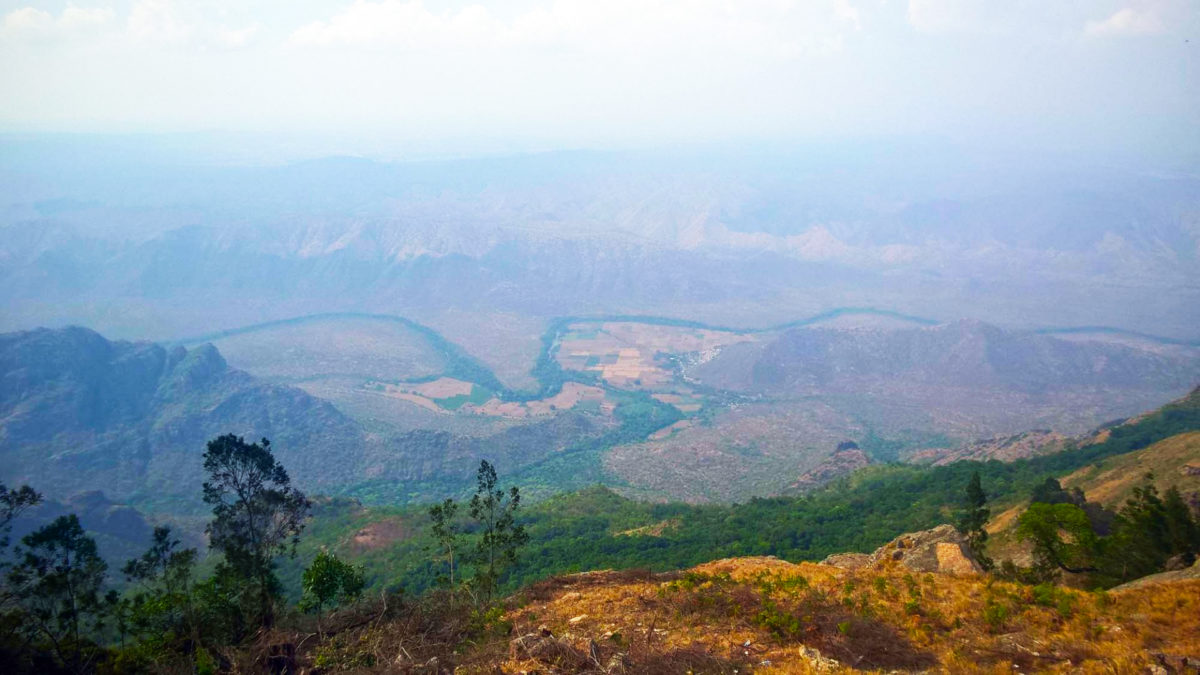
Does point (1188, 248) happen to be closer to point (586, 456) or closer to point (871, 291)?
point (871, 291)

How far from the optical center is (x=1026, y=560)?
23266 millimetres

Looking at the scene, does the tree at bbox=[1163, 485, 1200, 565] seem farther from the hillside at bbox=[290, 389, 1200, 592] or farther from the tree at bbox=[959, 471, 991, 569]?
the hillside at bbox=[290, 389, 1200, 592]

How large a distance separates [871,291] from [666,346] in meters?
69.0

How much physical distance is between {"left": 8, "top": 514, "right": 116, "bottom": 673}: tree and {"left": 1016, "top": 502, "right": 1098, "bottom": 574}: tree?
27203mm

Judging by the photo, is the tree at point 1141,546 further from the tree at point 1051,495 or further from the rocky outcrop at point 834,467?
the rocky outcrop at point 834,467

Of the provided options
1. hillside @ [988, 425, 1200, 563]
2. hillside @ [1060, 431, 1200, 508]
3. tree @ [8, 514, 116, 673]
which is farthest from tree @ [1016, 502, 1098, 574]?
tree @ [8, 514, 116, 673]

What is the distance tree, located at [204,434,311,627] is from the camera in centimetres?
2034

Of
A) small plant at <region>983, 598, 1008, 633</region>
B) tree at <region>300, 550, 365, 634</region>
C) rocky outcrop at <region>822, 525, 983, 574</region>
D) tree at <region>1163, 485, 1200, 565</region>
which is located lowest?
tree at <region>300, 550, 365, 634</region>

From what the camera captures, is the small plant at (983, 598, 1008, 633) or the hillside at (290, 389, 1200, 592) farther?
the hillside at (290, 389, 1200, 592)

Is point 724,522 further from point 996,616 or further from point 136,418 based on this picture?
point 136,418

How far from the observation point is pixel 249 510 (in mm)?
20922

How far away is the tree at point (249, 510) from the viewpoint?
20344 mm

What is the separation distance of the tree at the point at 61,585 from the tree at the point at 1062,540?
27203mm

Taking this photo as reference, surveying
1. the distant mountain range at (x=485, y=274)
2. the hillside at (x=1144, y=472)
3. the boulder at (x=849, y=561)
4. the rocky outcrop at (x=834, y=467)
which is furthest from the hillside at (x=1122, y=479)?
the distant mountain range at (x=485, y=274)
